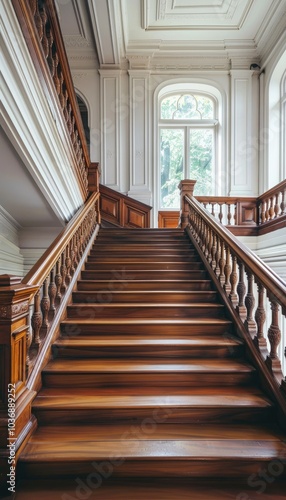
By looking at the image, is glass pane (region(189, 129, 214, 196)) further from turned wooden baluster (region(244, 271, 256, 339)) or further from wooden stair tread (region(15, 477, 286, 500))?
wooden stair tread (region(15, 477, 286, 500))

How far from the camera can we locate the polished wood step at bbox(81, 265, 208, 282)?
350cm

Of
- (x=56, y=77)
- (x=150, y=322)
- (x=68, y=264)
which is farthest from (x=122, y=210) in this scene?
(x=150, y=322)

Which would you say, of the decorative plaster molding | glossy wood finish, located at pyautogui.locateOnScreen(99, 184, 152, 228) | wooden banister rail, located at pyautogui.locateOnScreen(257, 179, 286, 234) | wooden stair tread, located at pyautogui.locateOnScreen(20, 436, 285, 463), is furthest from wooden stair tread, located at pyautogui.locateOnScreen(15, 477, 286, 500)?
the decorative plaster molding

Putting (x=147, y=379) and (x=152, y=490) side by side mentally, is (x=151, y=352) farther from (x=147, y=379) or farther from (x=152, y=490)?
(x=152, y=490)

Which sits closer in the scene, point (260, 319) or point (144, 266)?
point (260, 319)

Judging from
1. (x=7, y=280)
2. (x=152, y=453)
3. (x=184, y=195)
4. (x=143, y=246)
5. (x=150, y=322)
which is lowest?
(x=152, y=453)

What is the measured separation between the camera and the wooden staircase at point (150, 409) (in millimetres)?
1589

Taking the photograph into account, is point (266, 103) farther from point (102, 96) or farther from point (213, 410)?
point (213, 410)

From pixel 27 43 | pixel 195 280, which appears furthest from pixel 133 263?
pixel 27 43

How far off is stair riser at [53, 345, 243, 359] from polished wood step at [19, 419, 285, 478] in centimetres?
65

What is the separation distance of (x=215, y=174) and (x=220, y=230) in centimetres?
403

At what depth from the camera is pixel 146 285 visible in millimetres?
3326

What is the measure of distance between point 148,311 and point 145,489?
144 centimetres

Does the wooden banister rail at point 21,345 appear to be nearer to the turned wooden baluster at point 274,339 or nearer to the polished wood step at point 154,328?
the polished wood step at point 154,328
